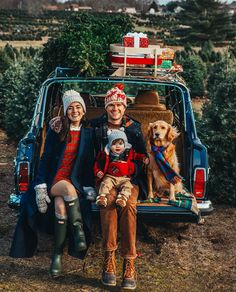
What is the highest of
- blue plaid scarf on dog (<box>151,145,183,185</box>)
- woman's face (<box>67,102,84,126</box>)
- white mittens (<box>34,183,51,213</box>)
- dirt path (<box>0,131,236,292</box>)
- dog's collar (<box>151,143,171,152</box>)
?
woman's face (<box>67,102,84,126</box>)

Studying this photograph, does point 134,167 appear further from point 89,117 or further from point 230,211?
point 230,211

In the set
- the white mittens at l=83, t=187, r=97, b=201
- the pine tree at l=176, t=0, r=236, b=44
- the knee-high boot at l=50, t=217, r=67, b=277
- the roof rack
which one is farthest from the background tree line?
the pine tree at l=176, t=0, r=236, b=44

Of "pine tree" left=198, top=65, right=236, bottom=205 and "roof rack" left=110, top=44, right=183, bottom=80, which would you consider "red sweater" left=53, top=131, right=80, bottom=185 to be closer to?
"roof rack" left=110, top=44, right=183, bottom=80

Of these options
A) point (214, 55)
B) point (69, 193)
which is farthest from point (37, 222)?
point (214, 55)

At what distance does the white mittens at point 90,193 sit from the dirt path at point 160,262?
0.81 metres

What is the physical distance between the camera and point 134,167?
465cm

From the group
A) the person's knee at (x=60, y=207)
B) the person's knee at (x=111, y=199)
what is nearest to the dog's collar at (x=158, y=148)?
the person's knee at (x=111, y=199)

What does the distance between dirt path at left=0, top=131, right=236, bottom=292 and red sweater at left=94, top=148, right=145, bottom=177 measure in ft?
3.44

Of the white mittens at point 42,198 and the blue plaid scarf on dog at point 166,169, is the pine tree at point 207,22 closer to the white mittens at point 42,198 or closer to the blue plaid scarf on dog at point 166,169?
the blue plaid scarf on dog at point 166,169

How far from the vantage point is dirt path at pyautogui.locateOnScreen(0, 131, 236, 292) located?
14.9 feet

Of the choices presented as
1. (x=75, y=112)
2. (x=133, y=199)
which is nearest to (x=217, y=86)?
(x=75, y=112)

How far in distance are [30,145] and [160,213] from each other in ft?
5.08

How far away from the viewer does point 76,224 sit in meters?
4.43

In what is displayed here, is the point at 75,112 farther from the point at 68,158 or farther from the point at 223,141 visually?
the point at 223,141
